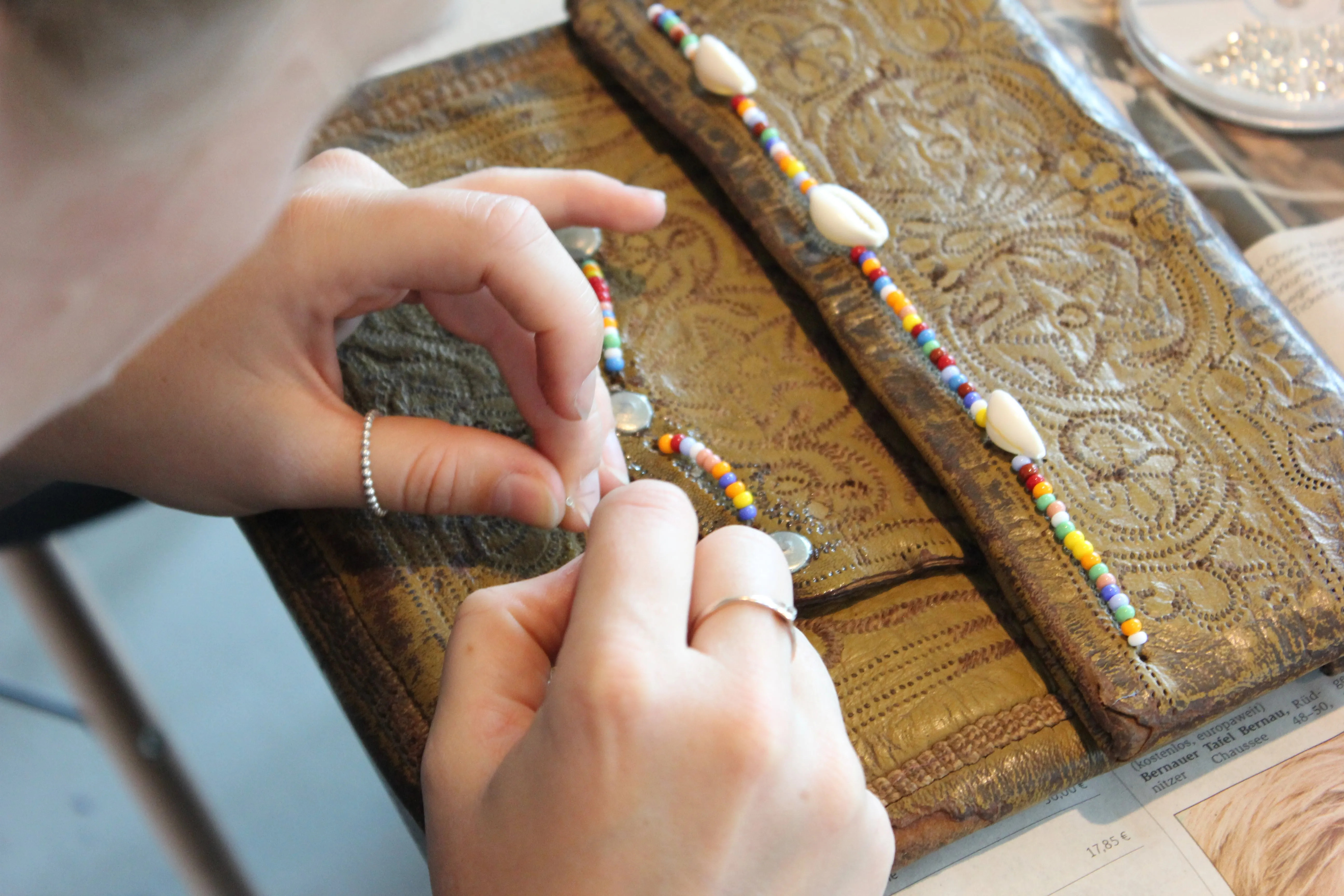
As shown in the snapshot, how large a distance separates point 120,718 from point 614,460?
0.56 meters

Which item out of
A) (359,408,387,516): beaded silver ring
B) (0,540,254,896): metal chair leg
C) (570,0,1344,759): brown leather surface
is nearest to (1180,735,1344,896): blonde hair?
(570,0,1344,759): brown leather surface

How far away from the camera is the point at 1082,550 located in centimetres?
48

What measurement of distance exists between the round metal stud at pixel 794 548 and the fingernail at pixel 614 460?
9 centimetres

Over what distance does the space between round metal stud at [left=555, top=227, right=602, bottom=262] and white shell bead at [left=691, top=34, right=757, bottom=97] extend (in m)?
0.13

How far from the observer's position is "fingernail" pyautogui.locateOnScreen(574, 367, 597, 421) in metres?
0.46

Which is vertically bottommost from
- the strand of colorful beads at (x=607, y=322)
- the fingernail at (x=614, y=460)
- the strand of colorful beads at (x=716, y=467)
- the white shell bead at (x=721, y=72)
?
the strand of colorful beads at (x=716, y=467)

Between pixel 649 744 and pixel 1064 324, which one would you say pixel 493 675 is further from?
pixel 1064 324

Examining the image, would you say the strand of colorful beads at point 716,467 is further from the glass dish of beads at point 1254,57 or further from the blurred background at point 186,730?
the glass dish of beads at point 1254,57

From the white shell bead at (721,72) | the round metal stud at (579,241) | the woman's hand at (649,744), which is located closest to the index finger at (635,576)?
the woman's hand at (649,744)

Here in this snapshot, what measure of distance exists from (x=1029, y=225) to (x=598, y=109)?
0.30 m

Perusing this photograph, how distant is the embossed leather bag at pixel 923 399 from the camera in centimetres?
48

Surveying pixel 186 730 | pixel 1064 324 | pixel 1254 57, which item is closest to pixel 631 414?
pixel 1064 324

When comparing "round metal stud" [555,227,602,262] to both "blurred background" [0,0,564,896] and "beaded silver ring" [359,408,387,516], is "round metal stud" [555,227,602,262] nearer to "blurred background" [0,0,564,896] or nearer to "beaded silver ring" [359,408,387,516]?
"beaded silver ring" [359,408,387,516]

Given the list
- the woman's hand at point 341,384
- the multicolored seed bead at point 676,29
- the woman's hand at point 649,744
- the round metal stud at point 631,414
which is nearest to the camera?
the woman's hand at point 649,744
